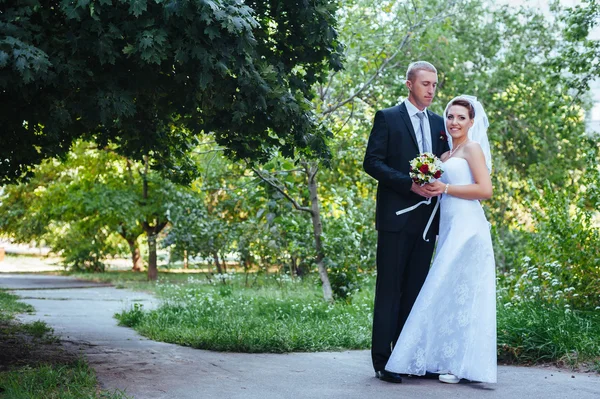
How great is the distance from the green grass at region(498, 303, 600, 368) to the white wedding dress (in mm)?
1268

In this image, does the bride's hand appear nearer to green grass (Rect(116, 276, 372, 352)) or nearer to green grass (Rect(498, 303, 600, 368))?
green grass (Rect(498, 303, 600, 368))

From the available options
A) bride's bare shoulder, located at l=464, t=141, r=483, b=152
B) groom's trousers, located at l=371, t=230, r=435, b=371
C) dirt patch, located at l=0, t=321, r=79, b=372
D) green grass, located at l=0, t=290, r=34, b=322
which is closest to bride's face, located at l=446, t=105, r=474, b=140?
bride's bare shoulder, located at l=464, t=141, r=483, b=152

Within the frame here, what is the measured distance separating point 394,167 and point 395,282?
92cm

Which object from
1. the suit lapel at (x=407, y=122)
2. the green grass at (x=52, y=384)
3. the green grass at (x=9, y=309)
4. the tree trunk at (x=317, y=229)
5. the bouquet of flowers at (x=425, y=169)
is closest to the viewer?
the green grass at (x=52, y=384)

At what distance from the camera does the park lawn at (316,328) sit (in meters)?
6.24

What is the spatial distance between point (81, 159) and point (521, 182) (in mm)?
14018

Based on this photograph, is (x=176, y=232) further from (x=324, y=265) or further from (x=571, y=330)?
(x=571, y=330)

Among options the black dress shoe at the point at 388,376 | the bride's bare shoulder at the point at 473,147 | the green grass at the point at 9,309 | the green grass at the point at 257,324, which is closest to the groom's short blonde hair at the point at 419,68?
the bride's bare shoulder at the point at 473,147

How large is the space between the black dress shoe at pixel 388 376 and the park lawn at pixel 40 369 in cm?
197

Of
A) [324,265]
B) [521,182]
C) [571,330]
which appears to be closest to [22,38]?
[571,330]

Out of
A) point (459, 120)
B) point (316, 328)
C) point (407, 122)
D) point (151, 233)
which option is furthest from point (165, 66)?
point (151, 233)

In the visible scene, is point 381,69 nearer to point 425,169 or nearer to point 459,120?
point 459,120

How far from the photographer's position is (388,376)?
529 centimetres

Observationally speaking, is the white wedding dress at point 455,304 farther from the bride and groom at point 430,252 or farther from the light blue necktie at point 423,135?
the light blue necktie at point 423,135
